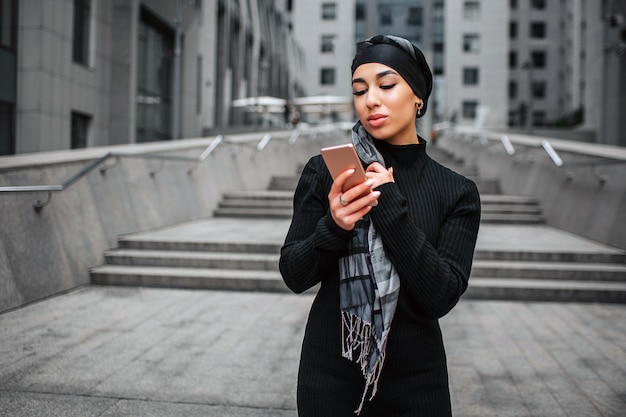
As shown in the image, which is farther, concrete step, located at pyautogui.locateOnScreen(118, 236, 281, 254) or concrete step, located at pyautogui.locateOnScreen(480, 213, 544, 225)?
concrete step, located at pyautogui.locateOnScreen(480, 213, 544, 225)

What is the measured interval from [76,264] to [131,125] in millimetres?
13189

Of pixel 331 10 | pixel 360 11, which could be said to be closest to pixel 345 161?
pixel 331 10

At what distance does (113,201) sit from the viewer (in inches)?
298

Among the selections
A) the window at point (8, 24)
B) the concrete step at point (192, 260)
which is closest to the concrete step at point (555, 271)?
the concrete step at point (192, 260)

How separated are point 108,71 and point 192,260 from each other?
13.4m

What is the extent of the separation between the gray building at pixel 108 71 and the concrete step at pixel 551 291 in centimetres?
1268

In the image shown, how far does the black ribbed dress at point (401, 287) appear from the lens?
1.54 meters

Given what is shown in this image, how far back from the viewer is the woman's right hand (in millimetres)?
1391

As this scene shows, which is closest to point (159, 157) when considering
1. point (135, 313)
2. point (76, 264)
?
point (76, 264)

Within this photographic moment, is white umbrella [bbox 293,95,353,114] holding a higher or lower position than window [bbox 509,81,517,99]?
lower

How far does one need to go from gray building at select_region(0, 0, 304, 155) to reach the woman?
48.4ft

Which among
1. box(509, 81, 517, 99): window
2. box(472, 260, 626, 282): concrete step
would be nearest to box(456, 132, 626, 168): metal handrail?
box(472, 260, 626, 282): concrete step

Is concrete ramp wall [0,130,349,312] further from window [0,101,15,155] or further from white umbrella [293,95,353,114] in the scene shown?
white umbrella [293,95,353,114]

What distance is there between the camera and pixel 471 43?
4884cm
